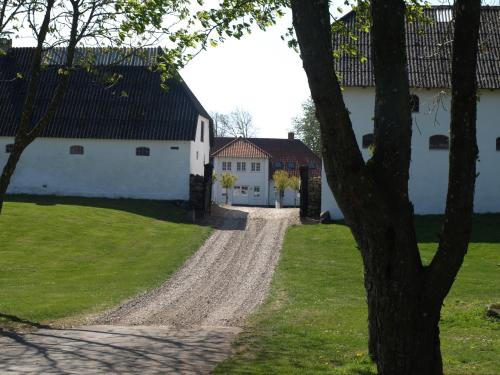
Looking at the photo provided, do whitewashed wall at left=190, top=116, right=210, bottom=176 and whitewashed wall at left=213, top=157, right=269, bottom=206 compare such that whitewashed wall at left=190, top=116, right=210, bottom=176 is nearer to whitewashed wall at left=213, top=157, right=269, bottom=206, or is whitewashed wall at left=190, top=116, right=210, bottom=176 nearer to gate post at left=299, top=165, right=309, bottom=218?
gate post at left=299, top=165, right=309, bottom=218

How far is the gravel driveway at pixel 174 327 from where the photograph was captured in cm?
948

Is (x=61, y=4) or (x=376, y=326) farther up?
(x=61, y=4)

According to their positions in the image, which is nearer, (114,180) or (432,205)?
(432,205)

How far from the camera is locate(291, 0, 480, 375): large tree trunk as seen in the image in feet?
21.0

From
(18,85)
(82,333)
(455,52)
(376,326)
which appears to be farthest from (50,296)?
(18,85)

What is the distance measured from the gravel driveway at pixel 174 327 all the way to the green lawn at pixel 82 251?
0.86 meters

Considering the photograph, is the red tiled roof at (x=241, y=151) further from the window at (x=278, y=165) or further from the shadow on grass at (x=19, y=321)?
the shadow on grass at (x=19, y=321)

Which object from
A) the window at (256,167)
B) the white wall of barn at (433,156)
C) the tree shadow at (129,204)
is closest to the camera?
the white wall of barn at (433,156)

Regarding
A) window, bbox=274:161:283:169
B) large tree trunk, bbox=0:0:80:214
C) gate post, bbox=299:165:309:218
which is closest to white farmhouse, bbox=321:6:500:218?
gate post, bbox=299:165:309:218

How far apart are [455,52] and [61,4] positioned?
10416mm

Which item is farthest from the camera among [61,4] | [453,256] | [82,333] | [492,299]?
[492,299]

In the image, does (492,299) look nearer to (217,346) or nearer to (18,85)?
(217,346)

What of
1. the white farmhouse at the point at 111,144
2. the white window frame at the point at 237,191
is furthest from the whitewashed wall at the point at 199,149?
the white window frame at the point at 237,191

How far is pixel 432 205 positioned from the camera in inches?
1136
